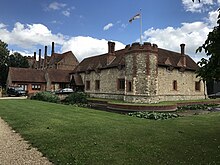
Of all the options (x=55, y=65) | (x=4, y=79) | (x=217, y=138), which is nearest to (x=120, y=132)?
(x=217, y=138)

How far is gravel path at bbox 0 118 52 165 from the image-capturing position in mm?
5032

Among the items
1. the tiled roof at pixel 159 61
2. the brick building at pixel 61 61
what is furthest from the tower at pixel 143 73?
the brick building at pixel 61 61

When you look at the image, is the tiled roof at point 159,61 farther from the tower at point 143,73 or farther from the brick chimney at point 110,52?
the tower at point 143,73

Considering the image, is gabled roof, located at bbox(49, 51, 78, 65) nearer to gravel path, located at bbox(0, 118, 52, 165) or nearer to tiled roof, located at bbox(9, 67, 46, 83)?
tiled roof, located at bbox(9, 67, 46, 83)

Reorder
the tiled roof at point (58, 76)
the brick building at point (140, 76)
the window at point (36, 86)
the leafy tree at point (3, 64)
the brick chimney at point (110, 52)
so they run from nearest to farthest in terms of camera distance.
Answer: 1. the brick building at point (140, 76)
2. the brick chimney at point (110, 52)
3. the window at point (36, 86)
4. the tiled roof at point (58, 76)
5. the leafy tree at point (3, 64)

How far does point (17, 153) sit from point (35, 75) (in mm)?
36113

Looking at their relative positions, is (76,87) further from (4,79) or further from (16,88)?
(4,79)

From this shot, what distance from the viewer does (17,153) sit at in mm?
5695

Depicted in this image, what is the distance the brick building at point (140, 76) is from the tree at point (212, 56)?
16336 millimetres

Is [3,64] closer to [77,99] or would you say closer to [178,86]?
[77,99]

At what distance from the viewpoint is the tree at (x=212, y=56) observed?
545cm

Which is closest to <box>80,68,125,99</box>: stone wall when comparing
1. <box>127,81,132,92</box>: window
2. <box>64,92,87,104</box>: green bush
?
<box>127,81,132,92</box>: window

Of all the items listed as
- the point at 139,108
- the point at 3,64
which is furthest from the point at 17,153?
the point at 3,64

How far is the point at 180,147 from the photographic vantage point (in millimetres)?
6414
